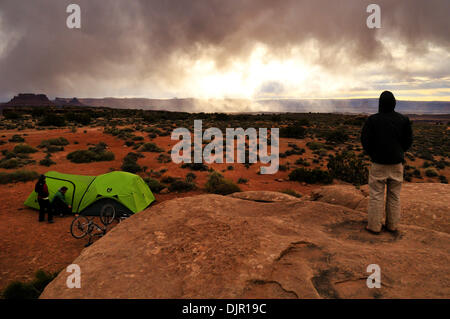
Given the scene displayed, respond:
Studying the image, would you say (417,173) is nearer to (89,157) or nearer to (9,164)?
(89,157)

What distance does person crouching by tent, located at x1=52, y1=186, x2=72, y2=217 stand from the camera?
9.20m

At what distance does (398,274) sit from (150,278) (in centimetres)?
330

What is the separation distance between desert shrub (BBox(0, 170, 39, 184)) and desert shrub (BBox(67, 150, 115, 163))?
4.29 metres

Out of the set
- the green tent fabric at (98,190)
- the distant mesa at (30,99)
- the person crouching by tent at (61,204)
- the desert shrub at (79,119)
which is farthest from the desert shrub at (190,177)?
the distant mesa at (30,99)

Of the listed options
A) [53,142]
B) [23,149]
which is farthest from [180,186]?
[53,142]

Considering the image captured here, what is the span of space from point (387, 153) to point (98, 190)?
9.09 meters

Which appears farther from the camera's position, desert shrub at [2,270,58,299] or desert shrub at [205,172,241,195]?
desert shrub at [205,172,241,195]

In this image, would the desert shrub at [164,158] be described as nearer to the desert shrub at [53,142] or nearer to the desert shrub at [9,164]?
the desert shrub at [9,164]

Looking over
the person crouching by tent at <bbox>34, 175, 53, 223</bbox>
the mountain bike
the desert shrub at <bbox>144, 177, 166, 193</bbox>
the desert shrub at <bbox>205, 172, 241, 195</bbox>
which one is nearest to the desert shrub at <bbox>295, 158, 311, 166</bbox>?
the desert shrub at <bbox>205, 172, 241, 195</bbox>

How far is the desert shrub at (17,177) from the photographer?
13.0 m

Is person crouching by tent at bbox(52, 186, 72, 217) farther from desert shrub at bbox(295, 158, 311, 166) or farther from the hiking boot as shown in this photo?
desert shrub at bbox(295, 158, 311, 166)

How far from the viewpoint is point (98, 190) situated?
937 cm
